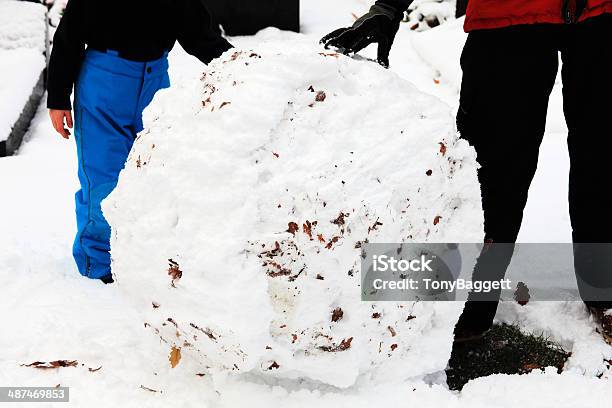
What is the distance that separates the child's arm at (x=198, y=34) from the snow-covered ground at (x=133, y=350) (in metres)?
0.93

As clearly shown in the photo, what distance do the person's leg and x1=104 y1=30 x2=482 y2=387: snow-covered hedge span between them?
1.16 ft

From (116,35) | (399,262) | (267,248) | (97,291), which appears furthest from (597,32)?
(97,291)

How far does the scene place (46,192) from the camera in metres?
4.16

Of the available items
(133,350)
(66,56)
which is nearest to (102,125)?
(66,56)

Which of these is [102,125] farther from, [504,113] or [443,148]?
[504,113]

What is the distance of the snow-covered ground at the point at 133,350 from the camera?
204cm

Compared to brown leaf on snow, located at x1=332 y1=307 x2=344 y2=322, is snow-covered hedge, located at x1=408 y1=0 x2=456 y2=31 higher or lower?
lower

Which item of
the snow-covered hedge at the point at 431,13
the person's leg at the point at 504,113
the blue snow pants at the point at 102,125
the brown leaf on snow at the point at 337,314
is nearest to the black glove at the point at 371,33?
→ the person's leg at the point at 504,113

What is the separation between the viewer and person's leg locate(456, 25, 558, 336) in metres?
2.29

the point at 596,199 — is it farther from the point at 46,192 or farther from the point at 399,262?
the point at 46,192
